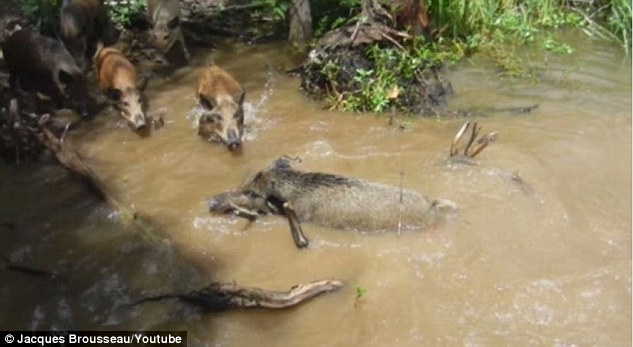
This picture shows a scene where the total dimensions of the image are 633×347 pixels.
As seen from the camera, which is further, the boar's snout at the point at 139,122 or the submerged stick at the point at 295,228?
the boar's snout at the point at 139,122

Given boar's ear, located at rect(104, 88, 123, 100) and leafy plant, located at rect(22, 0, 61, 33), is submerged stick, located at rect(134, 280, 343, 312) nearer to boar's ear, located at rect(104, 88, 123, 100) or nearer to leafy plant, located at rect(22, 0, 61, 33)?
boar's ear, located at rect(104, 88, 123, 100)

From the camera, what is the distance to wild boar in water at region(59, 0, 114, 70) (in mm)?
7582

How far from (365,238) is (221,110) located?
2111 millimetres

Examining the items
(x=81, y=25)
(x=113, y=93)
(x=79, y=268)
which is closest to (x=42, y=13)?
(x=81, y=25)

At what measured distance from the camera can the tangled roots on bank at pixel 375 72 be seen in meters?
6.84

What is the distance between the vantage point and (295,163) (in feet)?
19.2

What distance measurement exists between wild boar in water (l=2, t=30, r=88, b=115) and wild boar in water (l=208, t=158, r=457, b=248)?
2.53 m

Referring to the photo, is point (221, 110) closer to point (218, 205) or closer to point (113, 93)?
point (113, 93)

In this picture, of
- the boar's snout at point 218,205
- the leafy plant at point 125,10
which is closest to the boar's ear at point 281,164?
the boar's snout at point 218,205

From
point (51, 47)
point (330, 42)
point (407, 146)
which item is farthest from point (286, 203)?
point (51, 47)

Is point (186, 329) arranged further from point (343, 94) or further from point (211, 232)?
point (343, 94)

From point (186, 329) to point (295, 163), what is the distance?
2.09 meters

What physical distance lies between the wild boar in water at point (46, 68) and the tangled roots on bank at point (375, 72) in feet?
7.16
